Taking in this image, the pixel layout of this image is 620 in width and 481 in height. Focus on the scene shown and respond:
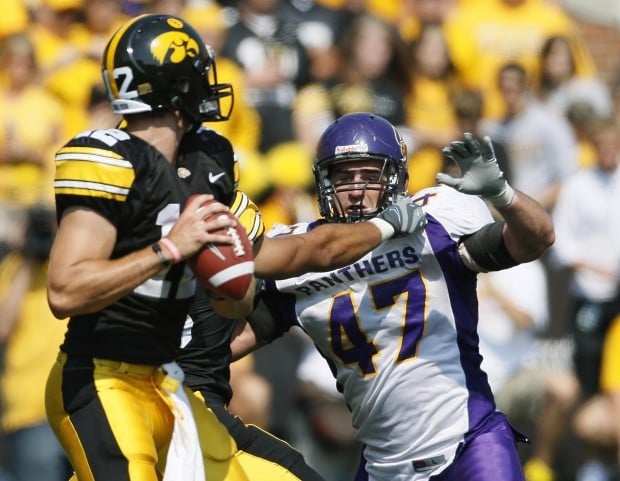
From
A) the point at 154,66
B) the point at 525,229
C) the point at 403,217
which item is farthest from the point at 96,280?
the point at 525,229

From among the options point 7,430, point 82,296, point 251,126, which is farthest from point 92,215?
point 251,126

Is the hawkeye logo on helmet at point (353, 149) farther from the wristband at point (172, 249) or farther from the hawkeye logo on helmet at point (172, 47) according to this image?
the wristband at point (172, 249)

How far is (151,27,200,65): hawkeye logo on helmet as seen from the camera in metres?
4.11

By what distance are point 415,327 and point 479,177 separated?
61 cm

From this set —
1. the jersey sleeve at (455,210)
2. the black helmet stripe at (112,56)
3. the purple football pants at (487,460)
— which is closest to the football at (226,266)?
the black helmet stripe at (112,56)

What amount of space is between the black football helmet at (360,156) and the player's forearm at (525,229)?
0.52 metres

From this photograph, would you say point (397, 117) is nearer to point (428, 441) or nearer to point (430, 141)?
point (430, 141)

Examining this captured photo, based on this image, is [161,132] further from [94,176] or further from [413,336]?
[413,336]

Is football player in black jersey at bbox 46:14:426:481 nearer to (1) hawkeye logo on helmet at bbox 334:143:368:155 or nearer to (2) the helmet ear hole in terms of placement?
(2) the helmet ear hole

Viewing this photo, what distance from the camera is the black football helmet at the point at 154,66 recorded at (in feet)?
13.5

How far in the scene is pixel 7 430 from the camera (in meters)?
7.21

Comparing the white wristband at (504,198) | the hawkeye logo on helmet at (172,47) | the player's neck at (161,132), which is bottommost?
the white wristband at (504,198)

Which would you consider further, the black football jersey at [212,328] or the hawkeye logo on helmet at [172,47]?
the black football jersey at [212,328]

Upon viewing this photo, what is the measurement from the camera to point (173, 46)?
4137mm
